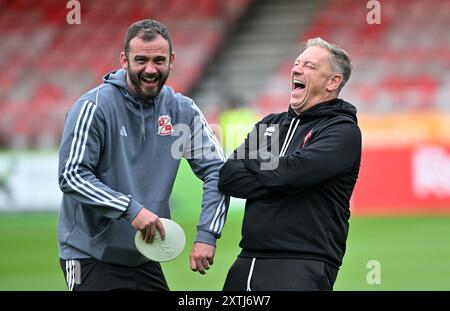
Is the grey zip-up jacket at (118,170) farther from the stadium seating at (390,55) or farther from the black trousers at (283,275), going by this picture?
the stadium seating at (390,55)

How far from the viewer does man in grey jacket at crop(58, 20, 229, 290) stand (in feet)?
15.1

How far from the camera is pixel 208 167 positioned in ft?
16.5

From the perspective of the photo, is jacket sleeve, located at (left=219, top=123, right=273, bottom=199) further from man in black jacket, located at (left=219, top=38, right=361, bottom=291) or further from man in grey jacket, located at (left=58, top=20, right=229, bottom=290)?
man in grey jacket, located at (left=58, top=20, right=229, bottom=290)

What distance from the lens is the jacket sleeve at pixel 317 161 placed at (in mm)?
4453

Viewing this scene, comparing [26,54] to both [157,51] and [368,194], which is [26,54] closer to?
[368,194]

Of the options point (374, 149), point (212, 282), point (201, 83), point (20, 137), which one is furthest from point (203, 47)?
point (212, 282)

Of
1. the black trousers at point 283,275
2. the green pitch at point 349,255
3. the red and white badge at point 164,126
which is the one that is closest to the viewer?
the black trousers at point 283,275

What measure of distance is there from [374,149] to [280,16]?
24.7 feet

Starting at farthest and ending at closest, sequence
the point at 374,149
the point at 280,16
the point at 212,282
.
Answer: the point at 280,16 → the point at 374,149 → the point at 212,282

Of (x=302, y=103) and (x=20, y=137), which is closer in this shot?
(x=302, y=103)

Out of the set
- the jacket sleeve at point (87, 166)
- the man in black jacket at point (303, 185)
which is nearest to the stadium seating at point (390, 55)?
the man in black jacket at point (303, 185)

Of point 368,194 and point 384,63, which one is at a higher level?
point 384,63

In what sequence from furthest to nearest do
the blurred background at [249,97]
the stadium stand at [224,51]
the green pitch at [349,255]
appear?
the stadium stand at [224,51], the blurred background at [249,97], the green pitch at [349,255]

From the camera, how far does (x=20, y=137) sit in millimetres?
18656
